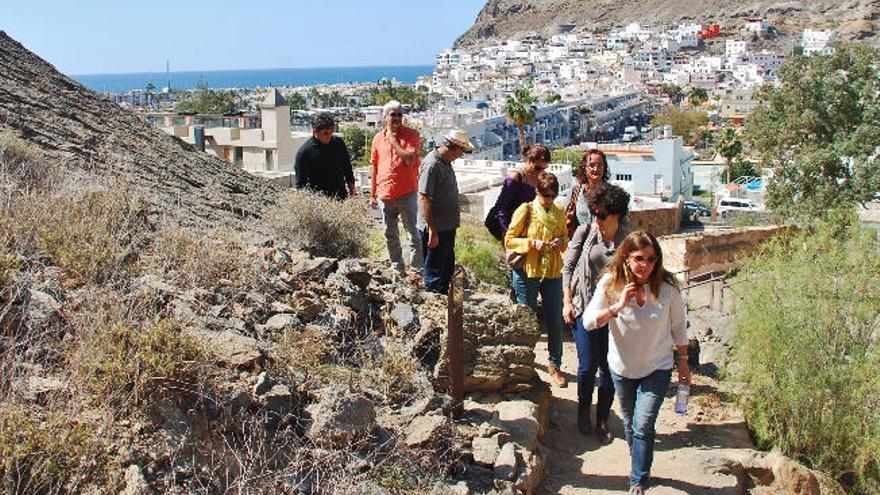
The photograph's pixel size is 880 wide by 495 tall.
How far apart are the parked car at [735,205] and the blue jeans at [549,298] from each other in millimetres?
37059

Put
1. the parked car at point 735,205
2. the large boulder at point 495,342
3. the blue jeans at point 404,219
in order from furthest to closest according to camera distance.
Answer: the parked car at point 735,205
the blue jeans at point 404,219
the large boulder at point 495,342

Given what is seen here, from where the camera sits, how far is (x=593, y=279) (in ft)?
16.2

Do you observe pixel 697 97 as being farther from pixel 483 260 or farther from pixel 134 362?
pixel 134 362

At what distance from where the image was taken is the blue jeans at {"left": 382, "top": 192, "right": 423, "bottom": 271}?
6551 millimetres

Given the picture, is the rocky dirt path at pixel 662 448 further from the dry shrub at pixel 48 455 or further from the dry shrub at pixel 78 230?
the dry shrub at pixel 78 230

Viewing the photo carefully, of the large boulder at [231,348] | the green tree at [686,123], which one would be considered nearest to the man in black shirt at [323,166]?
the large boulder at [231,348]

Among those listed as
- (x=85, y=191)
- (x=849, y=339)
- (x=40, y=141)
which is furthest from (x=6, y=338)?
(x=849, y=339)

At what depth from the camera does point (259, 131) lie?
22.1 metres

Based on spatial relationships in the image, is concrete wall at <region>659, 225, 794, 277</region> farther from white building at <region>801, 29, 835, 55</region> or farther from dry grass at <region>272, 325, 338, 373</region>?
white building at <region>801, 29, 835, 55</region>

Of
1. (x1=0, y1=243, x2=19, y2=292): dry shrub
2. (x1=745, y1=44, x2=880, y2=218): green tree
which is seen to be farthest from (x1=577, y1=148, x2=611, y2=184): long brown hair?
(x1=745, y1=44, x2=880, y2=218): green tree

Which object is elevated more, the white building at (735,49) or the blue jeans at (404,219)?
the white building at (735,49)

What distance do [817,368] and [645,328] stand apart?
183 centimetres

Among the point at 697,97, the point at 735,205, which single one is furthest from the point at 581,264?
the point at 697,97

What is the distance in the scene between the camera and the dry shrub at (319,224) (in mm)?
6469
